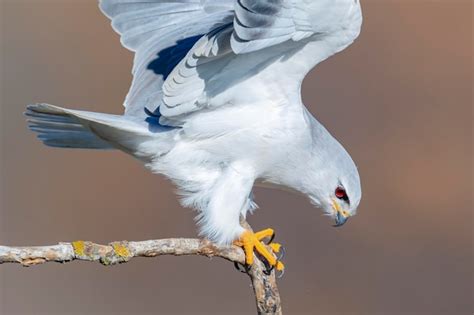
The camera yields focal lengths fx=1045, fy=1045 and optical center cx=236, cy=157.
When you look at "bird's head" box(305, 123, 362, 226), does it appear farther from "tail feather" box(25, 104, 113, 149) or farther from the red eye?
"tail feather" box(25, 104, 113, 149)

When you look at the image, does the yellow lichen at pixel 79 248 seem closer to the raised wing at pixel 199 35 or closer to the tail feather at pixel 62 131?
the raised wing at pixel 199 35

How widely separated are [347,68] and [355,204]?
4.56 metres

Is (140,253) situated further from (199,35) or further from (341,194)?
(199,35)

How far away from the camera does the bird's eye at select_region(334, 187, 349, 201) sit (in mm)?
5336

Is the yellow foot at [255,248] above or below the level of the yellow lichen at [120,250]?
below

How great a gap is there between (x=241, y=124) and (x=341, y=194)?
0.65m

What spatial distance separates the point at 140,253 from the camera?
4516 mm

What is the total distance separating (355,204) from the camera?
5363 millimetres

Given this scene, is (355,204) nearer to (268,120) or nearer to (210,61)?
(268,120)

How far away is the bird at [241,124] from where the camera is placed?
187 inches

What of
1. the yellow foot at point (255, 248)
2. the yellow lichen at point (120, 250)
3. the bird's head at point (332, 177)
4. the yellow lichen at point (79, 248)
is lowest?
the yellow foot at point (255, 248)

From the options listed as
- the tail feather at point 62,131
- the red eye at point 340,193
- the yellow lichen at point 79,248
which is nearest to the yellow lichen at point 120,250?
the yellow lichen at point 79,248

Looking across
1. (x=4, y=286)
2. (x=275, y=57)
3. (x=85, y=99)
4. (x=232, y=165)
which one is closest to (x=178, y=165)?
(x=232, y=165)

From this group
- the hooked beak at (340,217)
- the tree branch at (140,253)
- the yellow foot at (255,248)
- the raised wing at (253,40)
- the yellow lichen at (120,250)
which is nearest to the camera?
the tree branch at (140,253)
